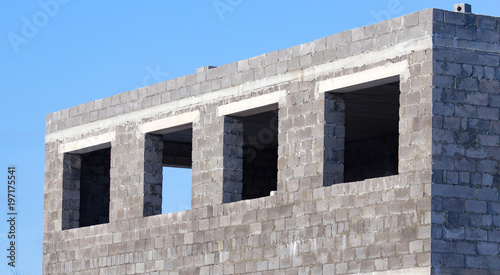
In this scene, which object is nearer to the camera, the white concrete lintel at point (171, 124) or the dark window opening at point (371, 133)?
the dark window opening at point (371, 133)

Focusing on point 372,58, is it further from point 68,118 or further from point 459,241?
point 68,118

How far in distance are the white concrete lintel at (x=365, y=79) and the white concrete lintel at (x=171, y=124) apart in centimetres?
368

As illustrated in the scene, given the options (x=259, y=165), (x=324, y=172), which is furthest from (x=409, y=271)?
(x=259, y=165)

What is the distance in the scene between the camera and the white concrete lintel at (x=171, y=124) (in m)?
24.0

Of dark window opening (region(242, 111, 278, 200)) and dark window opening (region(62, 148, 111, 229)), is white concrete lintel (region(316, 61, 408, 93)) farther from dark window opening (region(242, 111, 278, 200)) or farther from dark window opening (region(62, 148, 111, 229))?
dark window opening (region(62, 148, 111, 229))

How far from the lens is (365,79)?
2014cm

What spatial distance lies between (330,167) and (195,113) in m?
3.89

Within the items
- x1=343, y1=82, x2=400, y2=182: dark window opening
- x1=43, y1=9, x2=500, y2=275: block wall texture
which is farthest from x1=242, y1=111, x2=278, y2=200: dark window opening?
x1=43, y1=9, x2=500, y2=275: block wall texture

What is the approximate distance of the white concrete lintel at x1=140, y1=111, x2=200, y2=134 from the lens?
24.0 m

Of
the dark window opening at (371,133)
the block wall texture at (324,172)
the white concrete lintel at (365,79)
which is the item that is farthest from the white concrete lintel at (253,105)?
the dark window opening at (371,133)

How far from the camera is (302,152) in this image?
2128 centimetres

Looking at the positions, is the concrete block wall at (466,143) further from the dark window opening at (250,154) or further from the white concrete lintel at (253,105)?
the dark window opening at (250,154)

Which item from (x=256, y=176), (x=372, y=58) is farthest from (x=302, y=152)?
(x=256, y=176)

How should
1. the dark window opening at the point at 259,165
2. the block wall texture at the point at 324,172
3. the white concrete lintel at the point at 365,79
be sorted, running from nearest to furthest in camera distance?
the block wall texture at the point at 324,172
the white concrete lintel at the point at 365,79
the dark window opening at the point at 259,165
